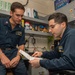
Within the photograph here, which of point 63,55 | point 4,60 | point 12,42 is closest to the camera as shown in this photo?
point 63,55

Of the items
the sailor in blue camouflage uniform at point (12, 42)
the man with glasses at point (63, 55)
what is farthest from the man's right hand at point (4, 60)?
the man with glasses at point (63, 55)

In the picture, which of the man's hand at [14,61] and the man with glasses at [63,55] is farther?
the man's hand at [14,61]

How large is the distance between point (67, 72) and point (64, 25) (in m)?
0.58

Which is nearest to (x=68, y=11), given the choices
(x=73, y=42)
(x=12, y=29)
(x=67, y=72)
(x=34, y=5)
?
(x=34, y=5)

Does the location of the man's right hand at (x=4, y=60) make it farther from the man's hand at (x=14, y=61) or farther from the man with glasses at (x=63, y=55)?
the man with glasses at (x=63, y=55)

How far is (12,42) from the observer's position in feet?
6.26

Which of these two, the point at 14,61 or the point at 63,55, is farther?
the point at 14,61

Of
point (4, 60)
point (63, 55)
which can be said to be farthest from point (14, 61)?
point (63, 55)

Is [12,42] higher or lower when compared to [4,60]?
higher

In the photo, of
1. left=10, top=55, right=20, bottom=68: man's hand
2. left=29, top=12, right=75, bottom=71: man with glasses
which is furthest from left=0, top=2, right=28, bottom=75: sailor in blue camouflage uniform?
left=29, top=12, right=75, bottom=71: man with glasses

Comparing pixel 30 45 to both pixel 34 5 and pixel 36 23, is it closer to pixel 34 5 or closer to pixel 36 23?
pixel 36 23

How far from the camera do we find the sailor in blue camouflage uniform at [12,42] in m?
1.73

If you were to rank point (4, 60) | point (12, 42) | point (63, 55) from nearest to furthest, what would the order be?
point (63, 55)
point (4, 60)
point (12, 42)

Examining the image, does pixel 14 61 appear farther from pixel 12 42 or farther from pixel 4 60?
pixel 12 42
